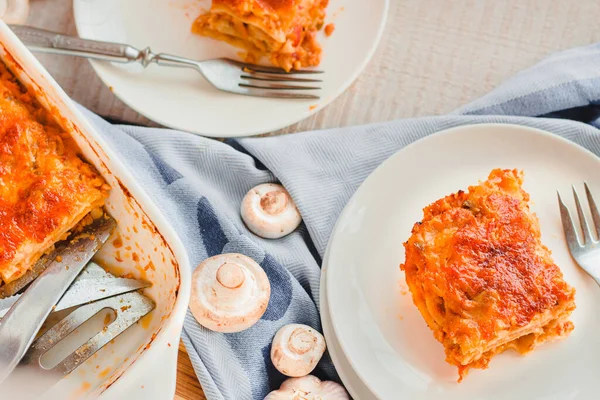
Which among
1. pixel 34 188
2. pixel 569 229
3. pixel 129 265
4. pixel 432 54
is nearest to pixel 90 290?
pixel 129 265

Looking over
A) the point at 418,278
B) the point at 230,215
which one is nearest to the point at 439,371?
the point at 418,278

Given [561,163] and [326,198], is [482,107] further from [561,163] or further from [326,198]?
[326,198]

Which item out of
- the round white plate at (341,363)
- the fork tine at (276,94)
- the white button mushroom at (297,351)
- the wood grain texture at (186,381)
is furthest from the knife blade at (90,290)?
the fork tine at (276,94)

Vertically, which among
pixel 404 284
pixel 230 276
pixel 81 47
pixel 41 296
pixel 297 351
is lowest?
pixel 297 351

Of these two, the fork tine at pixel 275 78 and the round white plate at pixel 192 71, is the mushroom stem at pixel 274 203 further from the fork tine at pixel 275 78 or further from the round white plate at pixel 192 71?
the fork tine at pixel 275 78

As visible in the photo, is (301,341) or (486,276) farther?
(301,341)

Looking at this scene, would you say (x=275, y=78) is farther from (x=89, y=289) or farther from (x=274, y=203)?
(x=89, y=289)

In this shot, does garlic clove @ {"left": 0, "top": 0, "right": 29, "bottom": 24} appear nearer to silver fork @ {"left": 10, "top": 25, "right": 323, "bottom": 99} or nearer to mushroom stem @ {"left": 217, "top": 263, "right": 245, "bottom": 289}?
silver fork @ {"left": 10, "top": 25, "right": 323, "bottom": 99}
